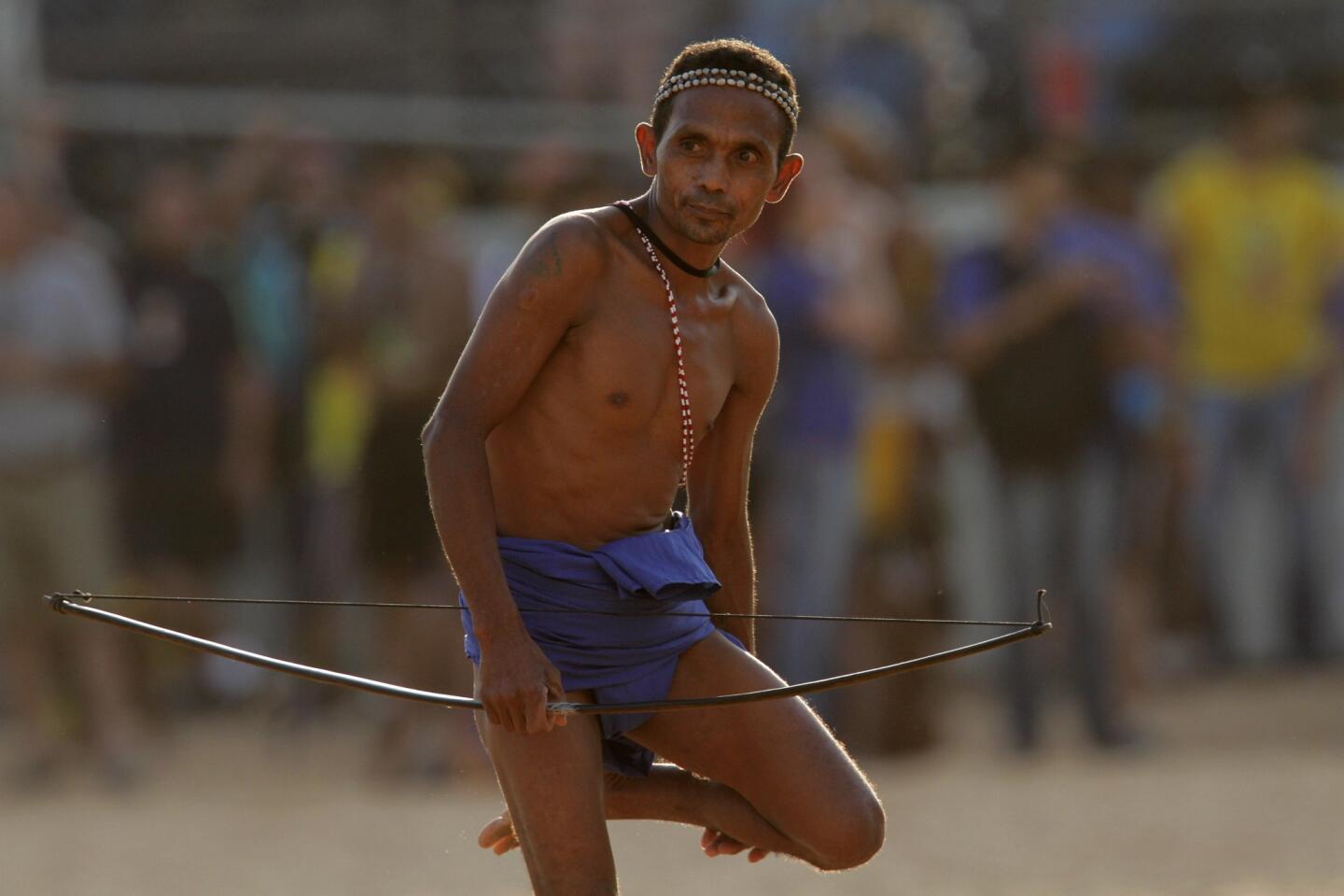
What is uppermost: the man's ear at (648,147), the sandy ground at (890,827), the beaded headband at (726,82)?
the beaded headband at (726,82)

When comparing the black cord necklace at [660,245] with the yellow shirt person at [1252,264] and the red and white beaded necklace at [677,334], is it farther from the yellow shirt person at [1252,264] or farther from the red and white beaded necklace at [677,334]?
the yellow shirt person at [1252,264]

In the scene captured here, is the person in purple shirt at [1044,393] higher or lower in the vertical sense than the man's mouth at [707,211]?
lower

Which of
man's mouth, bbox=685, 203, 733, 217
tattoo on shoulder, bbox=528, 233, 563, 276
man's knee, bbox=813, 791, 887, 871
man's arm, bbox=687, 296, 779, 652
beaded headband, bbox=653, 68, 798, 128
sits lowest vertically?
man's knee, bbox=813, 791, 887, 871

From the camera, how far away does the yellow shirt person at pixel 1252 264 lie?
9.52 meters

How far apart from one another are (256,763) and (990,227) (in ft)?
14.0

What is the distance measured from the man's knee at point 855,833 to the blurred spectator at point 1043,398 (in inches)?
191

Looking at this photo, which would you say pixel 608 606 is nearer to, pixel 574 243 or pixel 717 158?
pixel 574 243

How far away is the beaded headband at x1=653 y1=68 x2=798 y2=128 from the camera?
3.77 meters

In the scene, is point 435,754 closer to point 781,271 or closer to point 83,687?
point 83,687

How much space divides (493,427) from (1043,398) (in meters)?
5.36

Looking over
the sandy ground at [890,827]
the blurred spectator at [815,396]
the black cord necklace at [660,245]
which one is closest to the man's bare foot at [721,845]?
the black cord necklace at [660,245]

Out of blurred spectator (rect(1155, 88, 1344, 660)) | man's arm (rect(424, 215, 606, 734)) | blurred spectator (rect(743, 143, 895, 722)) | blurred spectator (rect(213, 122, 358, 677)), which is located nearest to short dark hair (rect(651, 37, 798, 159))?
man's arm (rect(424, 215, 606, 734))

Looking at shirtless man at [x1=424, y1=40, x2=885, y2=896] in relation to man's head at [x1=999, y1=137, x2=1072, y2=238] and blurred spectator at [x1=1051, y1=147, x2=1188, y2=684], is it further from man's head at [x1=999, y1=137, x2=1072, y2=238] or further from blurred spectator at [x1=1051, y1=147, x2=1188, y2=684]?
blurred spectator at [x1=1051, y1=147, x2=1188, y2=684]

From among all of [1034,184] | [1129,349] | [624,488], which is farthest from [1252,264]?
[624,488]
